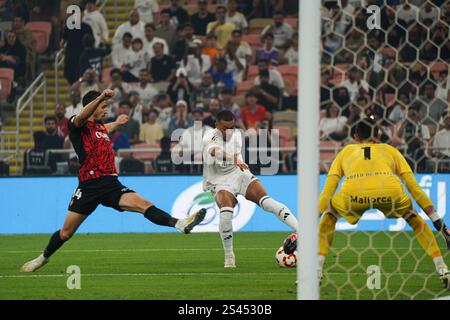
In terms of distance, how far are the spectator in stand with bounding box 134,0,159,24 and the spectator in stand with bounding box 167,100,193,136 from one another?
3.18 metres

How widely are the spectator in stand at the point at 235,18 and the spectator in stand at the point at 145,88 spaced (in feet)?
7.11

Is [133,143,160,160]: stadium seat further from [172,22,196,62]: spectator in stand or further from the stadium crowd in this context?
A: [172,22,196,62]: spectator in stand

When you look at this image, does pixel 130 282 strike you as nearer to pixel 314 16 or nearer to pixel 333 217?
pixel 333 217

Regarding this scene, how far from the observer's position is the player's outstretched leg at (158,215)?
10664mm

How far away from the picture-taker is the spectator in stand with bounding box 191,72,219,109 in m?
20.4

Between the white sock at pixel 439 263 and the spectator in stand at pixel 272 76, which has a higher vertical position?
the spectator in stand at pixel 272 76

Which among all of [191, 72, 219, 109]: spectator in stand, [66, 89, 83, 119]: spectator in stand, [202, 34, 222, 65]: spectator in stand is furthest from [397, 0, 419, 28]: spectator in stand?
[66, 89, 83, 119]: spectator in stand

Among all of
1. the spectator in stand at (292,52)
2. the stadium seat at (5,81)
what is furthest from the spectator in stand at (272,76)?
the stadium seat at (5,81)

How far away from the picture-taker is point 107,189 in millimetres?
10883

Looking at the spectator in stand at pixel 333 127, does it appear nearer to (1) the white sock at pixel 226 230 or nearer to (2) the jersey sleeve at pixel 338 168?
(1) the white sock at pixel 226 230

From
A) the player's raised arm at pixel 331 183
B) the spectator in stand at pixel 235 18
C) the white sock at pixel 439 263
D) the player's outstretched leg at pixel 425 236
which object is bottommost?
the white sock at pixel 439 263

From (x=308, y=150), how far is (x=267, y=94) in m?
13.3

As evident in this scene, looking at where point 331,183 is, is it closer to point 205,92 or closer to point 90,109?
point 90,109

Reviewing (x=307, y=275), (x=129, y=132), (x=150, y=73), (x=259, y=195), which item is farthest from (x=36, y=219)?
(x=307, y=275)
